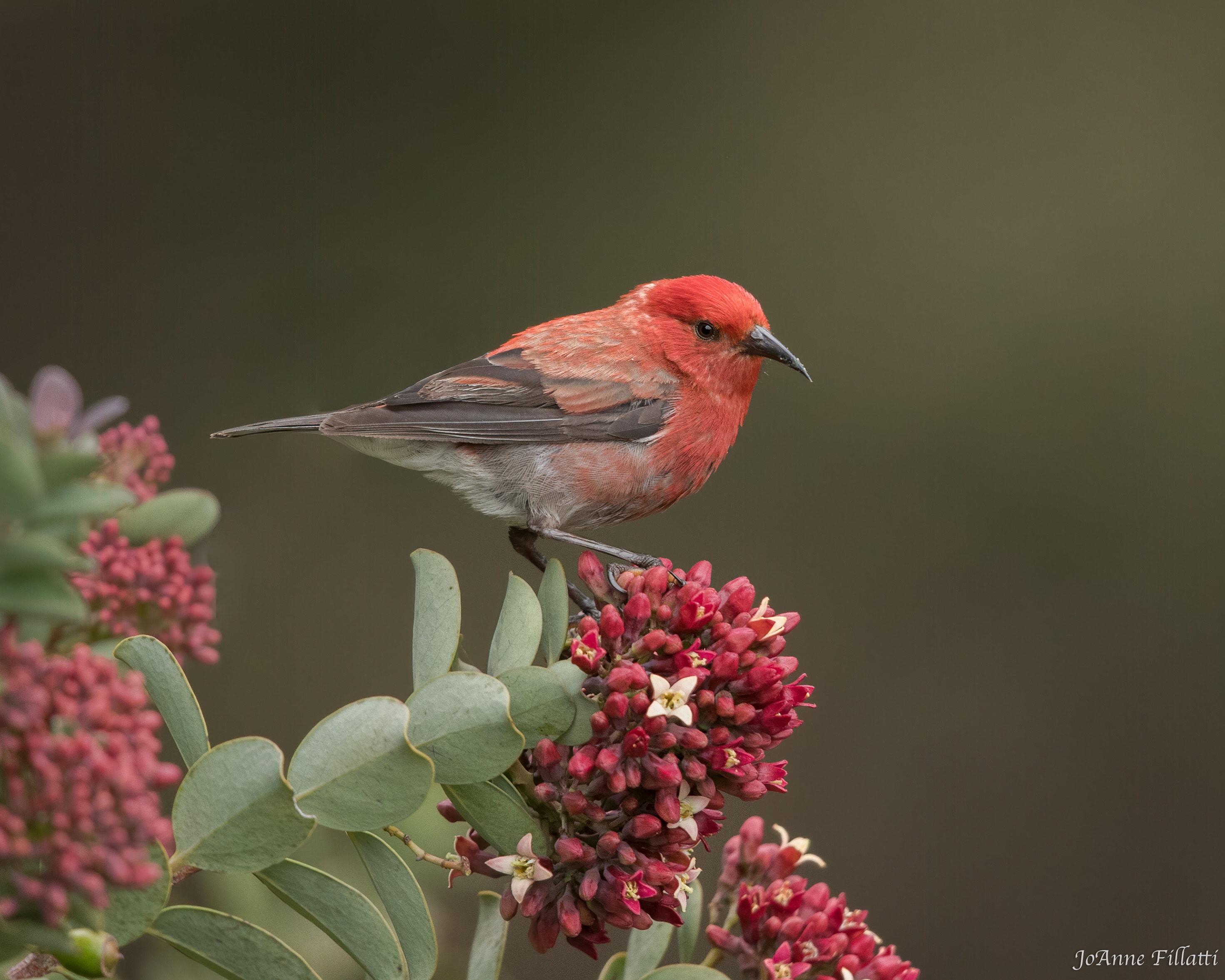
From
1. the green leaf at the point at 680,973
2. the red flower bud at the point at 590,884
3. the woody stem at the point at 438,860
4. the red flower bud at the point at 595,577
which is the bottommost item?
the green leaf at the point at 680,973

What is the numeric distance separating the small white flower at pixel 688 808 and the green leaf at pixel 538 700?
7.6 inches

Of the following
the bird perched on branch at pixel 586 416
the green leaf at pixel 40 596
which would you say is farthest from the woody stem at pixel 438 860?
the bird perched on branch at pixel 586 416

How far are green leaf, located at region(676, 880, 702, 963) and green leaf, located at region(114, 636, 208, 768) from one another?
84cm

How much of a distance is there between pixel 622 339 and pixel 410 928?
2.26 metres

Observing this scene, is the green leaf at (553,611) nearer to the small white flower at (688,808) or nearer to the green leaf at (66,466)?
the small white flower at (688,808)

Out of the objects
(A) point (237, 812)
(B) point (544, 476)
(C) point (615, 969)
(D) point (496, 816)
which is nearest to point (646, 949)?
(C) point (615, 969)

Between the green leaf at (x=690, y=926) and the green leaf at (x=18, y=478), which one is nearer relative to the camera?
the green leaf at (x=18, y=478)

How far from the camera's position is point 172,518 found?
1270 mm

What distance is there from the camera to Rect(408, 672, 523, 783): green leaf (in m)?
1.35

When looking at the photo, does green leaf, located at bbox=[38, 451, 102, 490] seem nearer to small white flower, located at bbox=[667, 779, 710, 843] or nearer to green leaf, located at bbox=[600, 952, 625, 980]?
small white flower, located at bbox=[667, 779, 710, 843]

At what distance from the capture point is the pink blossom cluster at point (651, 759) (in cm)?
148

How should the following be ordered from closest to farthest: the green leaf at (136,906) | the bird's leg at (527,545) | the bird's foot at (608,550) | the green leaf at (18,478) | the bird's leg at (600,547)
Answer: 1. the green leaf at (18,478)
2. the green leaf at (136,906)
3. the bird's foot at (608,550)
4. the bird's leg at (600,547)
5. the bird's leg at (527,545)

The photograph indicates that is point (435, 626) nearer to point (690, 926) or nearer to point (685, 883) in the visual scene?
point (685, 883)

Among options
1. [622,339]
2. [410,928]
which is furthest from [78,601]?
[622,339]
